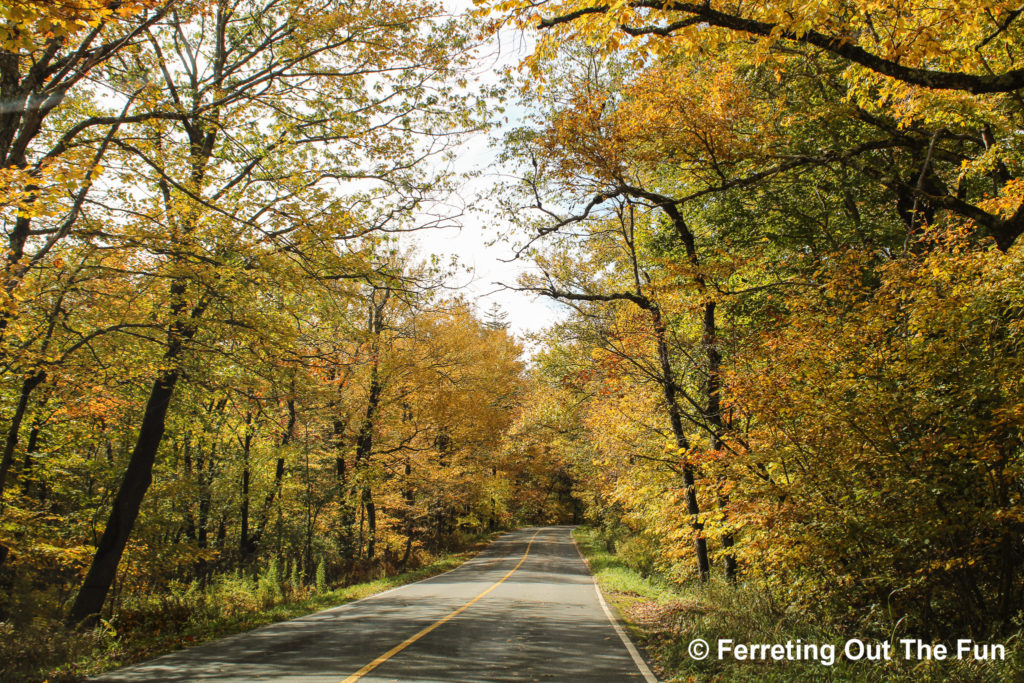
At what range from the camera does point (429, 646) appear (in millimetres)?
7410

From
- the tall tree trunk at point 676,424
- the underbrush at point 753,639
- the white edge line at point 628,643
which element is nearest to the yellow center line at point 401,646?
the white edge line at point 628,643

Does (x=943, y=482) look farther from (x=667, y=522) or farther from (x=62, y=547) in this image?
(x=62, y=547)

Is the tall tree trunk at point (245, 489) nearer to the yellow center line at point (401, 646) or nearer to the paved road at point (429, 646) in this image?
the paved road at point (429, 646)

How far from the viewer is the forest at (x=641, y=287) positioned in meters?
6.00

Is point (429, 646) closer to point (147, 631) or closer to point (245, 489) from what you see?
point (147, 631)

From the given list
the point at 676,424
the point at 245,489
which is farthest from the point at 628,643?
the point at 245,489

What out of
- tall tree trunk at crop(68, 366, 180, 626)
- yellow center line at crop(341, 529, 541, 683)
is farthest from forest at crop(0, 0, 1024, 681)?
yellow center line at crop(341, 529, 541, 683)

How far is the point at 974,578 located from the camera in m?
6.05

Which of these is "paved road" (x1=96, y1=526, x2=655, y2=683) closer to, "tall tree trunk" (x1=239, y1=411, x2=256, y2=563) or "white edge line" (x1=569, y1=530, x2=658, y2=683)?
"white edge line" (x1=569, y1=530, x2=658, y2=683)

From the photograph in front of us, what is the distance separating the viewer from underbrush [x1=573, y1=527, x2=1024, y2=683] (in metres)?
5.01

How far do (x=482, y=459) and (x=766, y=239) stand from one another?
18.3m

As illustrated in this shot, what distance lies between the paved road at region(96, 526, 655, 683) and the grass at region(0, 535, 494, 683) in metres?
0.61

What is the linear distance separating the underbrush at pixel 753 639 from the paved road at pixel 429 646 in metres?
0.57

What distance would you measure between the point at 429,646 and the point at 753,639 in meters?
4.03
